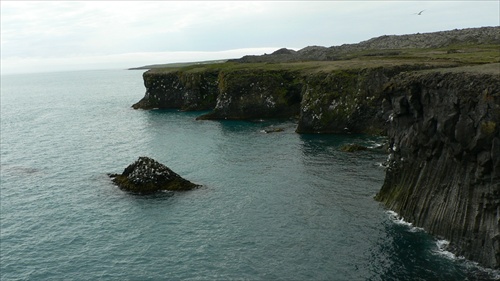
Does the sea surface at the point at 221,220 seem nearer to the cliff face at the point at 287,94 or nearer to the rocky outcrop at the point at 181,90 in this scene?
the cliff face at the point at 287,94

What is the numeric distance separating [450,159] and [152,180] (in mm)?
40741

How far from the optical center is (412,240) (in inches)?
1695

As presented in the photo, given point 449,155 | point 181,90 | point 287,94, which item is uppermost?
point 181,90

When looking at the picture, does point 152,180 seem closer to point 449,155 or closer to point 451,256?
point 449,155

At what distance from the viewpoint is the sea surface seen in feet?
131

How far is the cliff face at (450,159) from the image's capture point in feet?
124

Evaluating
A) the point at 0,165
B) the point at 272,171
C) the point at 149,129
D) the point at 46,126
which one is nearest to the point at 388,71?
the point at 272,171

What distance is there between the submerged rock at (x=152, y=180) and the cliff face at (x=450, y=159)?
2879 centimetres

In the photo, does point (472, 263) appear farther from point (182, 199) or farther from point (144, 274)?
point (182, 199)

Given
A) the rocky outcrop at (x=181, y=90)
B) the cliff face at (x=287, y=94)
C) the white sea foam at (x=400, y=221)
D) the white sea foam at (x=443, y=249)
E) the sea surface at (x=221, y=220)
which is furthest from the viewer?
the rocky outcrop at (x=181, y=90)

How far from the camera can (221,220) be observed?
51.2 metres

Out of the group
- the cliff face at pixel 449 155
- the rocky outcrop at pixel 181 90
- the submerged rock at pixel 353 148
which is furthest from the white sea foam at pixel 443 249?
the rocky outcrop at pixel 181 90

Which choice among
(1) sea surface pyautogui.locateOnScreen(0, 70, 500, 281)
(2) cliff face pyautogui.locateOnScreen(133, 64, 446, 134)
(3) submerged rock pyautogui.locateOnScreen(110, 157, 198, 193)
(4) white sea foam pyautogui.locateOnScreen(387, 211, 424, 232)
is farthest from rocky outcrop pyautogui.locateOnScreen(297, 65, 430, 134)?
(4) white sea foam pyautogui.locateOnScreen(387, 211, 424, 232)

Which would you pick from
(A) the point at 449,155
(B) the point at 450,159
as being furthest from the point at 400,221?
(A) the point at 449,155
